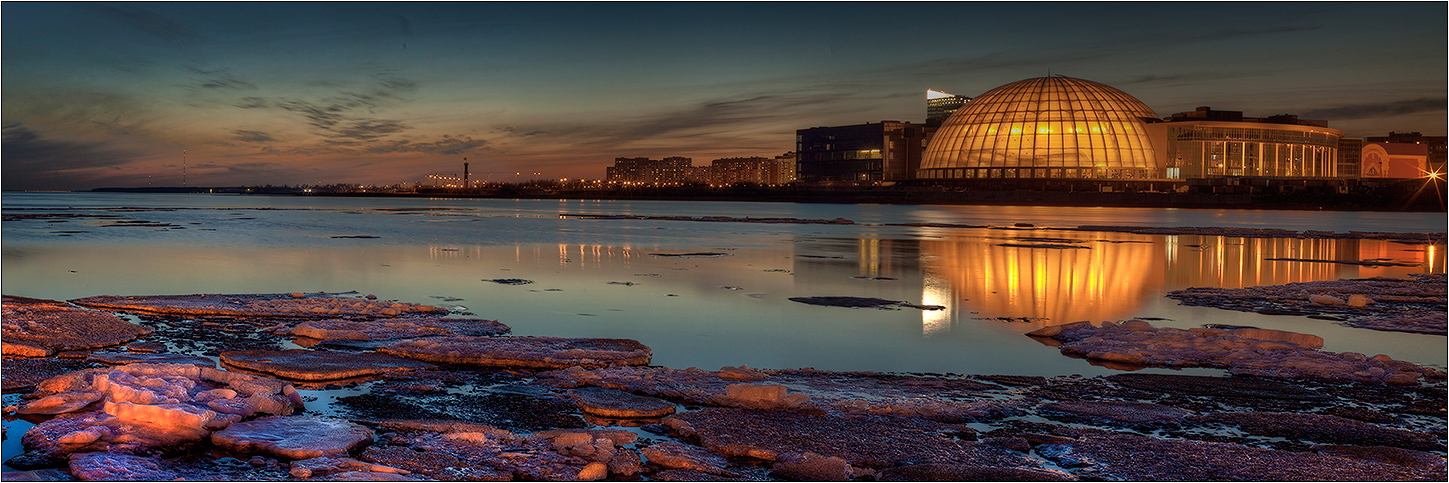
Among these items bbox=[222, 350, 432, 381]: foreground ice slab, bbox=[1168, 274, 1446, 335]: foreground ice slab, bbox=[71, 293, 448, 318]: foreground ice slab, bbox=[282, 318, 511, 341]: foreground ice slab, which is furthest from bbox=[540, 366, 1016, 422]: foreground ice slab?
bbox=[1168, 274, 1446, 335]: foreground ice slab

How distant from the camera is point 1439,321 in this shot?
11.5 meters

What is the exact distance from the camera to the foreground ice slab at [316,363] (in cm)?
764

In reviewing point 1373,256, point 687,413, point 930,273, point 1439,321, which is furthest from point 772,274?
point 1373,256

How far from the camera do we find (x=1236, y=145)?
10988cm

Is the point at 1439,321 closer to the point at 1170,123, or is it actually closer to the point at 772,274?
the point at 772,274

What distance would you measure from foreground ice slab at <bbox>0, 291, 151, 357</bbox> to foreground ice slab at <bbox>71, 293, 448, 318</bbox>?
87 cm

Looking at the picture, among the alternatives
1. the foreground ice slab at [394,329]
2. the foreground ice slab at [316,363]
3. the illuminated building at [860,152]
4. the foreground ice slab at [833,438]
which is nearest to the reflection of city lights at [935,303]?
the foreground ice slab at [833,438]

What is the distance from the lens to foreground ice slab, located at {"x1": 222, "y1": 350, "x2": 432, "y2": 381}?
25.1 feet

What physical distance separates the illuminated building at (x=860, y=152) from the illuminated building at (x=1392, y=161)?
61.3 meters

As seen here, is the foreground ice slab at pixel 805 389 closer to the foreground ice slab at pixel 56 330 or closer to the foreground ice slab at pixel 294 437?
the foreground ice slab at pixel 294 437

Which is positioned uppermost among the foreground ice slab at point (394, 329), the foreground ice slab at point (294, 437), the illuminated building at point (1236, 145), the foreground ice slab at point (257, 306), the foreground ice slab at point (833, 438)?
the illuminated building at point (1236, 145)

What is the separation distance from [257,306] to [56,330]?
2.53 meters

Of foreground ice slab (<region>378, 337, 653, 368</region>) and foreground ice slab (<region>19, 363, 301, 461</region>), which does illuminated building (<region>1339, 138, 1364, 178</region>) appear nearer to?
foreground ice slab (<region>378, 337, 653, 368</region>)

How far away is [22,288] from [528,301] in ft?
25.8
